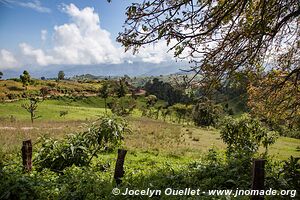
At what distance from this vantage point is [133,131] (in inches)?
1294

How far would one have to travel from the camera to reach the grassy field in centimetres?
2102

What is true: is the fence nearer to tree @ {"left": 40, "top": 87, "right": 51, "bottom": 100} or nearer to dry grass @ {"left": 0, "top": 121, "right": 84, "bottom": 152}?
dry grass @ {"left": 0, "top": 121, "right": 84, "bottom": 152}

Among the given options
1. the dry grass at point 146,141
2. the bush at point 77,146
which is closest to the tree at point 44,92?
the dry grass at point 146,141

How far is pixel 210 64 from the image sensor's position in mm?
7473

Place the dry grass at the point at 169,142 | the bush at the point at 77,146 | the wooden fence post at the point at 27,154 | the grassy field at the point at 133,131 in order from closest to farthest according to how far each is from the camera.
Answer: the wooden fence post at the point at 27,154 < the bush at the point at 77,146 < the grassy field at the point at 133,131 < the dry grass at the point at 169,142

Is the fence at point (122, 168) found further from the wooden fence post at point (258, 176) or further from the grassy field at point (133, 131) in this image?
the grassy field at point (133, 131)

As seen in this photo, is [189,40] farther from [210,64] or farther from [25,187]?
[25,187]

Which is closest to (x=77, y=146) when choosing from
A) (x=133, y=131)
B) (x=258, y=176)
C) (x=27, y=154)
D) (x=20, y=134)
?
(x=27, y=154)

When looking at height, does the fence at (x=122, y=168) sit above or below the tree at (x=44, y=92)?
above

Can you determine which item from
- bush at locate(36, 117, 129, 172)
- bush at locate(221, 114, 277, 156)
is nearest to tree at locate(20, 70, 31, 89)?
bush at locate(221, 114, 277, 156)

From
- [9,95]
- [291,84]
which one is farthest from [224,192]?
[9,95]

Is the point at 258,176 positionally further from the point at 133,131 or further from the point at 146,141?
the point at 133,131

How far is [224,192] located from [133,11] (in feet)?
15.8

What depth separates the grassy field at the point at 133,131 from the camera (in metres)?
21.0
